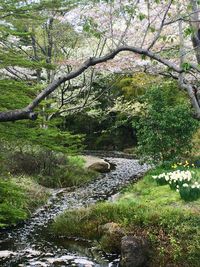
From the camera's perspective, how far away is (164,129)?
16297mm

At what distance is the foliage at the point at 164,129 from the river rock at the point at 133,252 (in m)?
8.19

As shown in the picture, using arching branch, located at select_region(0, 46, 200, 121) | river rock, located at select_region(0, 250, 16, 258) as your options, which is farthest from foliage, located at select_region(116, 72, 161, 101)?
arching branch, located at select_region(0, 46, 200, 121)

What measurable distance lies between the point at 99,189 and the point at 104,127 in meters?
14.4

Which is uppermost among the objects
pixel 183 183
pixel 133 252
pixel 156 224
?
pixel 183 183

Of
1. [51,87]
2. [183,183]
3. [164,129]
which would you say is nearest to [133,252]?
[183,183]

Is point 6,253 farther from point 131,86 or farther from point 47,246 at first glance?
point 131,86

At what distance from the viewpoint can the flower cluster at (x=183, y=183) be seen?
1052 centimetres

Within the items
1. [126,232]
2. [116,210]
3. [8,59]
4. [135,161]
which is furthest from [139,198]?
[135,161]

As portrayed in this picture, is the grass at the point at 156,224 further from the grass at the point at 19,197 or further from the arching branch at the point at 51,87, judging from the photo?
the arching branch at the point at 51,87

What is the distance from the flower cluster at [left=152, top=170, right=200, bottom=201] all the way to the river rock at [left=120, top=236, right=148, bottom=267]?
2.62m

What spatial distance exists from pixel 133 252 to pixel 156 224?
36.9 inches

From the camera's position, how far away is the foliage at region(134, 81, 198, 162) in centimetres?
1609

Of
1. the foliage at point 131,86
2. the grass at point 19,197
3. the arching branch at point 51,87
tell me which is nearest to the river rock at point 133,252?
the grass at point 19,197

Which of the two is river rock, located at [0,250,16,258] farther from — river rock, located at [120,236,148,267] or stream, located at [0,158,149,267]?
river rock, located at [120,236,148,267]
